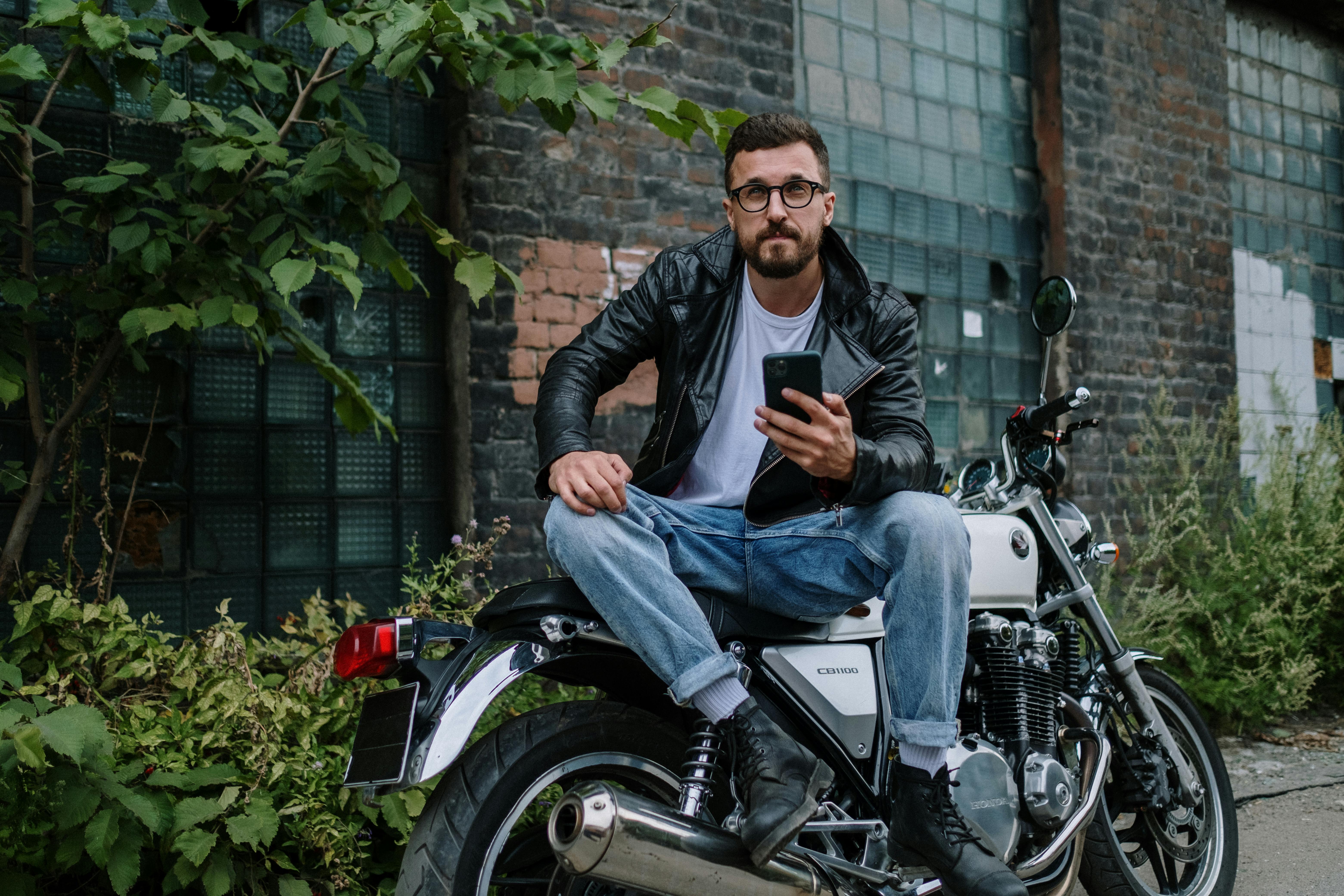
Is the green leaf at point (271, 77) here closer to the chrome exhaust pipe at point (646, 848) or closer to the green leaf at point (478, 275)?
the green leaf at point (478, 275)

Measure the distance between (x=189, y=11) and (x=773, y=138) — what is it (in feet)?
5.36

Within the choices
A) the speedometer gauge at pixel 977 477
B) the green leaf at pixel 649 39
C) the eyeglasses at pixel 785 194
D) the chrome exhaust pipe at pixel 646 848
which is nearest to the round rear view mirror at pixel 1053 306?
the speedometer gauge at pixel 977 477

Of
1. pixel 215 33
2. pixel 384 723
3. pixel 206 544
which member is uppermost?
pixel 215 33

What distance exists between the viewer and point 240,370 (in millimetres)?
3955

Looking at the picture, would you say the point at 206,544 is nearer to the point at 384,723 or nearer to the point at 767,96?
the point at 384,723

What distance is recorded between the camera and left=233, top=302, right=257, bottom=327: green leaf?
9.53ft

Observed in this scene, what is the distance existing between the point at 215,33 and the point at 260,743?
1935 mm

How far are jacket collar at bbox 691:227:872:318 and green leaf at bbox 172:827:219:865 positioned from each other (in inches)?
66.9

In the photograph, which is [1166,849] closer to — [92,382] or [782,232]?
[782,232]

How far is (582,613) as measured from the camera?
2.11 metres

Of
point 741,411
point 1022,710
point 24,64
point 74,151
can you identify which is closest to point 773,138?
point 741,411

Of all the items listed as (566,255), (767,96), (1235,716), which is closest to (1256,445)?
(1235,716)

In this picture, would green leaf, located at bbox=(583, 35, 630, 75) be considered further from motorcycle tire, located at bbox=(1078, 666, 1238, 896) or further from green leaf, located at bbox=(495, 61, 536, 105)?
motorcycle tire, located at bbox=(1078, 666, 1238, 896)

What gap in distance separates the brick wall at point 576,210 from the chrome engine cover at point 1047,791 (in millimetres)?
2139
